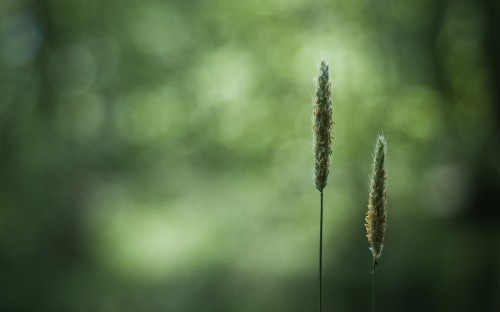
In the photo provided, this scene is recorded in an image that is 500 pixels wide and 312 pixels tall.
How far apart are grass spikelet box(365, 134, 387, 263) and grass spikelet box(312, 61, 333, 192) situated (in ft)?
0.56

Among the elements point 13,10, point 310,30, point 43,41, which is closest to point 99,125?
point 43,41

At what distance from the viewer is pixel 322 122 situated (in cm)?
211

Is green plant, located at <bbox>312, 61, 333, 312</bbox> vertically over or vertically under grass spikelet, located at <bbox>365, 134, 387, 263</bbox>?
over

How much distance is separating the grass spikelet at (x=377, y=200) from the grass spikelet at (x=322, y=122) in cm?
17

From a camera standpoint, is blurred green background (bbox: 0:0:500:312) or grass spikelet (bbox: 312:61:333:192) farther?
blurred green background (bbox: 0:0:500:312)

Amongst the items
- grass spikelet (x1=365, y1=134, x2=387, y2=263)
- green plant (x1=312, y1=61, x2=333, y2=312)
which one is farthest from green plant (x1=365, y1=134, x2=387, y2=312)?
green plant (x1=312, y1=61, x2=333, y2=312)

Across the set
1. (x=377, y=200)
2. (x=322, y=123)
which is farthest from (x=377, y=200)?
(x=322, y=123)

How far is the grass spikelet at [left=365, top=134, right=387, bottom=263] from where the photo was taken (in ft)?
6.68

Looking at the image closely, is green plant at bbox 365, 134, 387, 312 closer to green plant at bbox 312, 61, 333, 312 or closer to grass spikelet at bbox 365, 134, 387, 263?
grass spikelet at bbox 365, 134, 387, 263

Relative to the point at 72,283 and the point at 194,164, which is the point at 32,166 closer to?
the point at 72,283

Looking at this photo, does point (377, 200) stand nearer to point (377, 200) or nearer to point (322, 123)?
point (377, 200)

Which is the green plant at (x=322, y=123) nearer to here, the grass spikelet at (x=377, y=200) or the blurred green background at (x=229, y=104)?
the grass spikelet at (x=377, y=200)

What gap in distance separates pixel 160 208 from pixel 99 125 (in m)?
3.94

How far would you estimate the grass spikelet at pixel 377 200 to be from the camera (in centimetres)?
204
